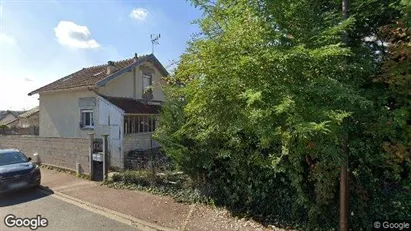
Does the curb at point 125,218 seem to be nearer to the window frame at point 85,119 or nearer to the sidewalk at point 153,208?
the sidewalk at point 153,208

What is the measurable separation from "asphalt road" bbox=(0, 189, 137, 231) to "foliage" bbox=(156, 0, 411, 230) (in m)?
3.26

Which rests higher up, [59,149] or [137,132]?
[137,132]

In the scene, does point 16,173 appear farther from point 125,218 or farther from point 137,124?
point 137,124

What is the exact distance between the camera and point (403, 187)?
5277 millimetres

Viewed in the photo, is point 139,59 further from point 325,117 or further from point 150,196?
point 325,117

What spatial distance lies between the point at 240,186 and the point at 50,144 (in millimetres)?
10305

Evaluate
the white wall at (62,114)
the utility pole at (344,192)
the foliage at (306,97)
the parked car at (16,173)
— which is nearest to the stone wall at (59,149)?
the parked car at (16,173)

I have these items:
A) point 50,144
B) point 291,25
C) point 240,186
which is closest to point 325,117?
point 291,25

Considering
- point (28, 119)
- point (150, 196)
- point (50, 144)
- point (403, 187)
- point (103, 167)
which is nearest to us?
point (403, 187)

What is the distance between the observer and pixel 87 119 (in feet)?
54.3

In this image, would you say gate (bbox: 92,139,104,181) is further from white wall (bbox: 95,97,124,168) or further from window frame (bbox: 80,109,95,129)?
window frame (bbox: 80,109,95,129)

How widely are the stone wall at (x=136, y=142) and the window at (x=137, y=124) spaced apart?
293mm

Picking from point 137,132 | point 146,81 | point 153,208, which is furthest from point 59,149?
point 153,208

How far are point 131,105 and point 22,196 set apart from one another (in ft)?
25.6
